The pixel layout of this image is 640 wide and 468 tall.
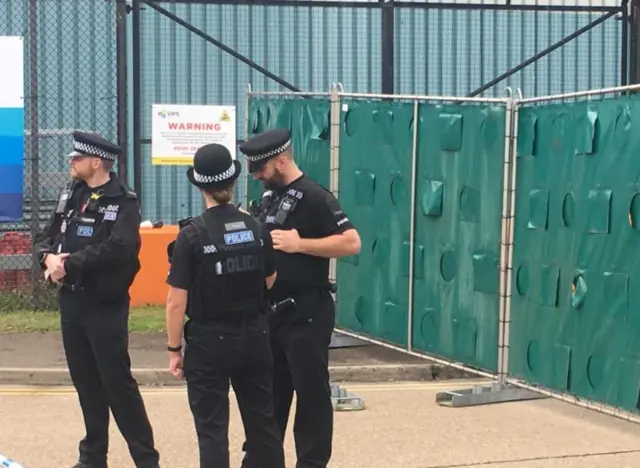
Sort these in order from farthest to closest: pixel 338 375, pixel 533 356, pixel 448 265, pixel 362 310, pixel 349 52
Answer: pixel 349 52, pixel 362 310, pixel 338 375, pixel 448 265, pixel 533 356

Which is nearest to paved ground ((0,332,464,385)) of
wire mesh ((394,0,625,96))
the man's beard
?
the man's beard

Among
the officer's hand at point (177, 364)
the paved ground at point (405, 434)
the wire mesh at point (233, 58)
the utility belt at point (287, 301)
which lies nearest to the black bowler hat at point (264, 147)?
the utility belt at point (287, 301)

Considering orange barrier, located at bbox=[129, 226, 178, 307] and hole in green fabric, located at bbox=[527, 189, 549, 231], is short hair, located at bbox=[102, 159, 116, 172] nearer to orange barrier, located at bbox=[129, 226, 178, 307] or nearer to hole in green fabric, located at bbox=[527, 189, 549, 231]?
hole in green fabric, located at bbox=[527, 189, 549, 231]

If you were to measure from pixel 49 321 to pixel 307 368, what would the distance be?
5.99m

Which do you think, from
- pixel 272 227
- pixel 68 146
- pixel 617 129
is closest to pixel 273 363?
pixel 272 227

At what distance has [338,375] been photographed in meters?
9.08

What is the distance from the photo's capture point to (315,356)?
229 inches

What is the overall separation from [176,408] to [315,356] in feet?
8.44

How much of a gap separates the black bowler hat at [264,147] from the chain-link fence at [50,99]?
628cm

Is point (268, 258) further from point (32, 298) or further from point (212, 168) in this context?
point (32, 298)

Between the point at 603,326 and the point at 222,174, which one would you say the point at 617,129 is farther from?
the point at 222,174

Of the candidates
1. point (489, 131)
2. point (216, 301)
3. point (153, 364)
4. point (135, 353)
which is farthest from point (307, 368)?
point (135, 353)

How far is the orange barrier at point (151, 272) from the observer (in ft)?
38.6

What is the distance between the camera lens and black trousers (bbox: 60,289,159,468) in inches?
239
